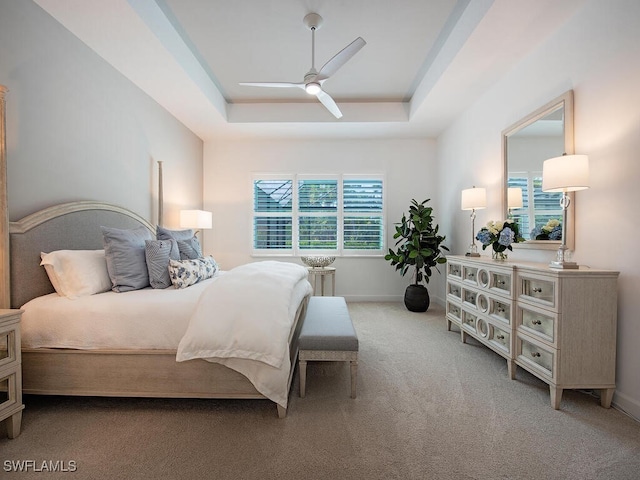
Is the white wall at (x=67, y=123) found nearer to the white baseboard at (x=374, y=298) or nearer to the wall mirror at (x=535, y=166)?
the white baseboard at (x=374, y=298)

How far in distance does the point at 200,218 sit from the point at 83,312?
7.86ft

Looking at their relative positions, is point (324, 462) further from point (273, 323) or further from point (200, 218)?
point (200, 218)

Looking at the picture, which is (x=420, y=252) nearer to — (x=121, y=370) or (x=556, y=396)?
(x=556, y=396)

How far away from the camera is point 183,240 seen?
3121 millimetres

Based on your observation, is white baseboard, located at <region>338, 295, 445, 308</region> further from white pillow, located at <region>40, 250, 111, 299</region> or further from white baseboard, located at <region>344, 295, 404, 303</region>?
white pillow, located at <region>40, 250, 111, 299</region>

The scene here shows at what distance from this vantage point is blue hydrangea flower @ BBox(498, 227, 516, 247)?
2729 millimetres

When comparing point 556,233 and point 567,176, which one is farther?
point 556,233

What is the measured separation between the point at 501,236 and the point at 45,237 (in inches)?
142

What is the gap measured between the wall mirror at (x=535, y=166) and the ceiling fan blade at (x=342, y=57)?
63.8 inches

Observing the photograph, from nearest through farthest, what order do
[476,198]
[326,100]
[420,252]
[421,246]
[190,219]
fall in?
1. [326,100]
2. [476,198]
3. [190,219]
4. [420,252]
5. [421,246]

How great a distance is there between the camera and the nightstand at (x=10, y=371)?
1.58 meters

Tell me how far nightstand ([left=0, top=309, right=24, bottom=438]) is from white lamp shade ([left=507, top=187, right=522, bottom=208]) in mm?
3782

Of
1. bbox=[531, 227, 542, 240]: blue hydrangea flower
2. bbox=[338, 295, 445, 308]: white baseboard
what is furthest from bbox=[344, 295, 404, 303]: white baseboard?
bbox=[531, 227, 542, 240]: blue hydrangea flower

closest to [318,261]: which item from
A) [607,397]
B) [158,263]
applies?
[158,263]
